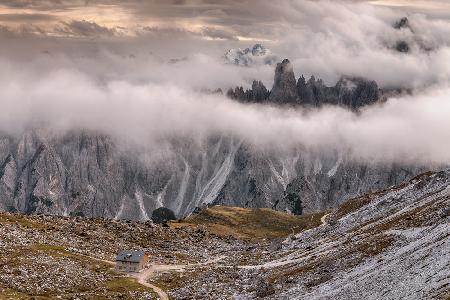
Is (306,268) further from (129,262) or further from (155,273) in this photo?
(129,262)

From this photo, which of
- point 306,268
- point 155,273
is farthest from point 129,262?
point 306,268

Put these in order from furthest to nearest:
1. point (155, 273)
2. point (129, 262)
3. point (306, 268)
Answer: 1. point (155, 273)
2. point (129, 262)
3. point (306, 268)

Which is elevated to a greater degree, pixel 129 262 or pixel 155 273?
pixel 129 262

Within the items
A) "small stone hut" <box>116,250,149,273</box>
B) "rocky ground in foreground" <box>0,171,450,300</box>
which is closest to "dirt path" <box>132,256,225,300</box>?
"rocky ground in foreground" <box>0,171,450,300</box>

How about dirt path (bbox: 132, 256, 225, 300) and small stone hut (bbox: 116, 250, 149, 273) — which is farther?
small stone hut (bbox: 116, 250, 149, 273)

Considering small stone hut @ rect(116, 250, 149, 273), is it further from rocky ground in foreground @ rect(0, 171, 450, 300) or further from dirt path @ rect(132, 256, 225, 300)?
rocky ground in foreground @ rect(0, 171, 450, 300)

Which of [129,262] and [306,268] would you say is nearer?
[306,268]

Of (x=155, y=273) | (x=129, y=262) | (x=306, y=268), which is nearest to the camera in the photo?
(x=306, y=268)

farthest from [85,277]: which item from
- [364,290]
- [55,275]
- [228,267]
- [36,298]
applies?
[364,290]

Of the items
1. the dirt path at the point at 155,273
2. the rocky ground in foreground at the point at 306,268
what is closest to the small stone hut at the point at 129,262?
the dirt path at the point at 155,273

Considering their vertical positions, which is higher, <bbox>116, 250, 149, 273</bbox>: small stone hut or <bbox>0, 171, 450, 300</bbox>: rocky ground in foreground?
<bbox>0, 171, 450, 300</bbox>: rocky ground in foreground

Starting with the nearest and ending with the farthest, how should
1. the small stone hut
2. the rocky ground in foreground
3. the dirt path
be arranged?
the rocky ground in foreground, the dirt path, the small stone hut

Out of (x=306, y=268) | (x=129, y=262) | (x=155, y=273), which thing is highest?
(x=306, y=268)

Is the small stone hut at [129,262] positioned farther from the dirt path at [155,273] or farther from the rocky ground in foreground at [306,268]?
the rocky ground in foreground at [306,268]
